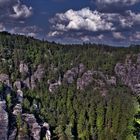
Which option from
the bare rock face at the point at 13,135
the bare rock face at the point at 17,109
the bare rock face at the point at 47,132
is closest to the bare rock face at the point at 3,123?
the bare rock face at the point at 13,135

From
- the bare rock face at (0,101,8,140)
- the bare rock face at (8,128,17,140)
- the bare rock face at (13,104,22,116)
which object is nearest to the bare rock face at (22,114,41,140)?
the bare rock face at (13,104,22,116)

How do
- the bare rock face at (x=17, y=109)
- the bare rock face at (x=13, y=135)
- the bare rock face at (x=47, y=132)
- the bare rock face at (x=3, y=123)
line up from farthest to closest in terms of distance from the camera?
the bare rock face at (x=47, y=132) < the bare rock face at (x=17, y=109) < the bare rock face at (x=13, y=135) < the bare rock face at (x=3, y=123)

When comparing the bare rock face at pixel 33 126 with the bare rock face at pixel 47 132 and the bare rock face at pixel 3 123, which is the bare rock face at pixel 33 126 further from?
the bare rock face at pixel 3 123

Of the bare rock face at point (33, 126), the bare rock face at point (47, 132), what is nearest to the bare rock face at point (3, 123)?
the bare rock face at point (33, 126)

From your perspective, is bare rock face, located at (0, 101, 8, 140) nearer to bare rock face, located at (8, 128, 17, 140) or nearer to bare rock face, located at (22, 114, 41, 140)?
bare rock face, located at (8, 128, 17, 140)

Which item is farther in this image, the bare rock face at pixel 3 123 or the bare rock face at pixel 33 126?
the bare rock face at pixel 33 126

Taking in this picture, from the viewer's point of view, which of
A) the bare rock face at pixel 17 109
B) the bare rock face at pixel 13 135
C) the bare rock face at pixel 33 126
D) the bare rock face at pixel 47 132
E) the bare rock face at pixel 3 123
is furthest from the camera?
the bare rock face at pixel 47 132

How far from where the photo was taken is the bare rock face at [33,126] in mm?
166125

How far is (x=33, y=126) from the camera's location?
168m

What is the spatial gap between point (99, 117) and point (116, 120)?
1228cm

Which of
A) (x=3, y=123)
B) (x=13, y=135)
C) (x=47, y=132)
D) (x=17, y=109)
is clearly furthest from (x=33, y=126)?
(x=3, y=123)

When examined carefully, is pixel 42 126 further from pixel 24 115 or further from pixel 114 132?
pixel 114 132

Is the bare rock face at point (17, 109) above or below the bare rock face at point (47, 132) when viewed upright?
above

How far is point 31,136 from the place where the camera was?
164750mm
